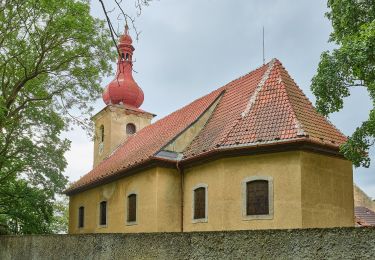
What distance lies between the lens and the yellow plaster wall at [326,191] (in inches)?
523

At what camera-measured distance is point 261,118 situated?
15.0 m

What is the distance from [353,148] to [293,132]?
257cm

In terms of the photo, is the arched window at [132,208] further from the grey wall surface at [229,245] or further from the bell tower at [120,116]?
the bell tower at [120,116]

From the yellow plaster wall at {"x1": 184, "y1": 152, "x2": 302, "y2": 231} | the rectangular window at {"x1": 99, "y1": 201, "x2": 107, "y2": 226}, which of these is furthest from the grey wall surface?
the rectangular window at {"x1": 99, "y1": 201, "x2": 107, "y2": 226}

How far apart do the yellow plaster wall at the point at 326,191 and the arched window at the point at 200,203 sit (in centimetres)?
351

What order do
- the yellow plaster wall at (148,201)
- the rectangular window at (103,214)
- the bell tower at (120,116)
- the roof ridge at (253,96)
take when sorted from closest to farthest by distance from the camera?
the roof ridge at (253,96), the yellow plaster wall at (148,201), the rectangular window at (103,214), the bell tower at (120,116)

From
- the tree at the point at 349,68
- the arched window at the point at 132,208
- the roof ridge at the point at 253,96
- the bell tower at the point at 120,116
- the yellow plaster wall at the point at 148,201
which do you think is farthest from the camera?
the bell tower at the point at 120,116

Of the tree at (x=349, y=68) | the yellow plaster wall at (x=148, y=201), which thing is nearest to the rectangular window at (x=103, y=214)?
the yellow plaster wall at (x=148, y=201)

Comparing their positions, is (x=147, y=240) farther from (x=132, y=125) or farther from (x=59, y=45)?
(x=132, y=125)

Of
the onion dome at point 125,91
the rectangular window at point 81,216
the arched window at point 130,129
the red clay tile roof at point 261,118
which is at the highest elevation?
the onion dome at point 125,91

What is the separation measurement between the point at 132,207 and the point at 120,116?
456 inches

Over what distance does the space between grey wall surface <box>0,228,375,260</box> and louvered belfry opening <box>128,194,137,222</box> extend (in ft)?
30.6

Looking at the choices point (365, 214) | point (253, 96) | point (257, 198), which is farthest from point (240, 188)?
point (365, 214)

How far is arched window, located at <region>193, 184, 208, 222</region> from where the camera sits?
1520 centimetres
